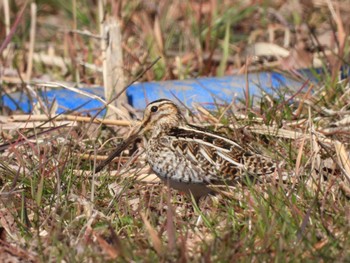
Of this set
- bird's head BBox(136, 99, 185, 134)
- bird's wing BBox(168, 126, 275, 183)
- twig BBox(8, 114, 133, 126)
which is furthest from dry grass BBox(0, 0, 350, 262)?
bird's head BBox(136, 99, 185, 134)

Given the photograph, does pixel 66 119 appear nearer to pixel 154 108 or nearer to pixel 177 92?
pixel 154 108

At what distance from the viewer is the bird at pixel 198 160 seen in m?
4.13

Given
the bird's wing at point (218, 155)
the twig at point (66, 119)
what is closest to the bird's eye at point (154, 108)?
the bird's wing at point (218, 155)

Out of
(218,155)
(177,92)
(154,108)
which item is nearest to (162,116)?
(154,108)

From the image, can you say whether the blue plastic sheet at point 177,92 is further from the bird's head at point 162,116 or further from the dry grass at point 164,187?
the bird's head at point 162,116

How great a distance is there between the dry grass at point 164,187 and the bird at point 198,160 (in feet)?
0.32

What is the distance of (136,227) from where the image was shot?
384 centimetres

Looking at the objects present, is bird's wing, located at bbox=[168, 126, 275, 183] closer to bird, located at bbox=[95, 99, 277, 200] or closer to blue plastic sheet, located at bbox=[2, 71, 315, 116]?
bird, located at bbox=[95, 99, 277, 200]

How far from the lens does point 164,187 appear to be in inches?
176

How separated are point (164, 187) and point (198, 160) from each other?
352mm

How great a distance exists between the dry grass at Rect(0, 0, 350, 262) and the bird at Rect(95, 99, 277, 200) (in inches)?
3.8

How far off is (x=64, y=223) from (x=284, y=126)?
1.65 m

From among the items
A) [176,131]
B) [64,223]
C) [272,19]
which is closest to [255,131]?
[176,131]

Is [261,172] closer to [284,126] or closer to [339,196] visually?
[339,196]
